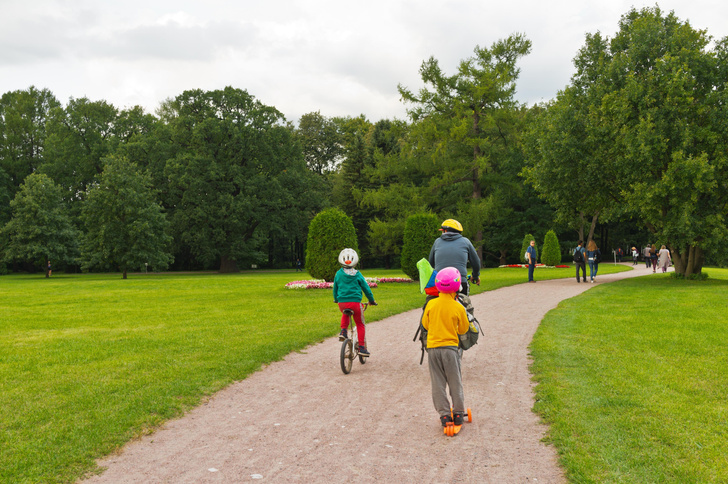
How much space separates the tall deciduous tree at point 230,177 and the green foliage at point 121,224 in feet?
14.0

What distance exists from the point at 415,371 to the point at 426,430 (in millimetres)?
2555

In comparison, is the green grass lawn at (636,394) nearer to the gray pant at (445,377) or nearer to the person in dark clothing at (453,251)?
the gray pant at (445,377)

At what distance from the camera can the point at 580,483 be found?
3898 mm

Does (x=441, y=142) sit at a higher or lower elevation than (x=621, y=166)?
higher

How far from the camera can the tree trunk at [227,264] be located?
4834 cm

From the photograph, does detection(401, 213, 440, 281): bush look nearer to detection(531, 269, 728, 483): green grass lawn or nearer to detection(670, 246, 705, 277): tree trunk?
detection(670, 246, 705, 277): tree trunk

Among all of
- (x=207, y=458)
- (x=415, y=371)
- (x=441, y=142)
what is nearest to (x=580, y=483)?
(x=207, y=458)

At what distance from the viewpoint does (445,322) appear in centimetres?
529

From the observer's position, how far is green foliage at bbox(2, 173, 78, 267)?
43.8 m

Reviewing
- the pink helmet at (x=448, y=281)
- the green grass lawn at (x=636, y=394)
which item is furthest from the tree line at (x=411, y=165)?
the pink helmet at (x=448, y=281)

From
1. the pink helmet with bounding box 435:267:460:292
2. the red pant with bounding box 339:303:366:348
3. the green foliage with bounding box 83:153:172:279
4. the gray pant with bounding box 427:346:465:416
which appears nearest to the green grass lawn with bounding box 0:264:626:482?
the red pant with bounding box 339:303:366:348

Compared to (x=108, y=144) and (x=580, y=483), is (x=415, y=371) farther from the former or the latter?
(x=108, y=144)

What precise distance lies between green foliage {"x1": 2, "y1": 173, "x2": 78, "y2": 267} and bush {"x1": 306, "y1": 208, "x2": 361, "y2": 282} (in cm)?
3166

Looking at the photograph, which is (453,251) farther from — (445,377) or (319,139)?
(319,139)
